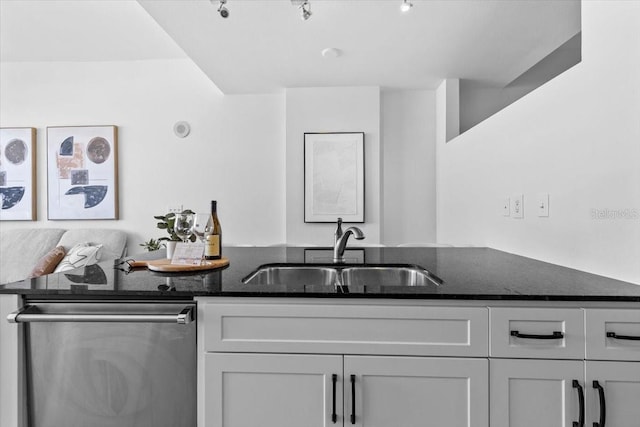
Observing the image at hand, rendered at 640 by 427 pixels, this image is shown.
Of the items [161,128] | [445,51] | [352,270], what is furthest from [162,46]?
[352,270]

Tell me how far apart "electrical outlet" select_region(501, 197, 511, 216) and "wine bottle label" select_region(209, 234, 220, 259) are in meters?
1.57

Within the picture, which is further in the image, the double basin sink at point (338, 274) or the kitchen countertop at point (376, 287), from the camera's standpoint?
the double basin sink at point (338, 274)

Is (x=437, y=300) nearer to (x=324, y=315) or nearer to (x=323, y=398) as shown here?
(x=324, y=315)

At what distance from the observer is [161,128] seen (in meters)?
3.71

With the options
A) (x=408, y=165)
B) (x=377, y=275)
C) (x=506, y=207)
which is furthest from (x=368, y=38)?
(x=377, y=275)

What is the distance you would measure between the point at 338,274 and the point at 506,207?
110cm

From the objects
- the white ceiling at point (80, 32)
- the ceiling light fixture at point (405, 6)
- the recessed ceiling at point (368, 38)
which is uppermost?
the white ceiling at point (80, 32)

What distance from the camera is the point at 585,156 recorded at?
135cm

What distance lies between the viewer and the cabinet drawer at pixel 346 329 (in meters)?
1.00

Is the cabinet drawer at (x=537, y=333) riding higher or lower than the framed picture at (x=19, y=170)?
lower

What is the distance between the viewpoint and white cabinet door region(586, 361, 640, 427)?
94cm

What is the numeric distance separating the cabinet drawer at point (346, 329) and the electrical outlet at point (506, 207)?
1177 mm

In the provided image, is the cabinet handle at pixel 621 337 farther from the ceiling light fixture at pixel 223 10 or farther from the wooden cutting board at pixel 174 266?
the ceiling light fixture at pixel 223 10

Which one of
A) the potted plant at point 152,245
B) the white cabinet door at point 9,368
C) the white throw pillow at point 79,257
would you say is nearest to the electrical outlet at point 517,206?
the white cabinet door at point 9,368
